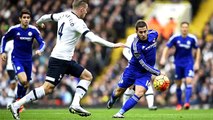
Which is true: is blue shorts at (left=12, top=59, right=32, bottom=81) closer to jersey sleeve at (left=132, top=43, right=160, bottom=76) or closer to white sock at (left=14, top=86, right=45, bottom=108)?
white sock at (left=14, top=86, right=45, bottom=108)

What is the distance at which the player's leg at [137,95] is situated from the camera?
50.3ft

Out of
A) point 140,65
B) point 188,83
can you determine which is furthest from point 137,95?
point 188,83

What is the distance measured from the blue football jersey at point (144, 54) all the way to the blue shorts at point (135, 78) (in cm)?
10

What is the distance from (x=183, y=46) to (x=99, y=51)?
7.40 metres

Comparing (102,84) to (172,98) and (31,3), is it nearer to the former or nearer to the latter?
(172,98)

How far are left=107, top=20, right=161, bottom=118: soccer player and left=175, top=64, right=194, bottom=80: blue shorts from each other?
494cm

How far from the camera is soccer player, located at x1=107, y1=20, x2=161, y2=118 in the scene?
15.4m

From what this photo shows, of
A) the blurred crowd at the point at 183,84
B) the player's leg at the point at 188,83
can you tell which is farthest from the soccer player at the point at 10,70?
the blurred crowd at the point at 183,84

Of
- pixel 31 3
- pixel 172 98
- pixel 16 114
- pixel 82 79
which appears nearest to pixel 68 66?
pixel 82 79

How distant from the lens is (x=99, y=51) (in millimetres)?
28109

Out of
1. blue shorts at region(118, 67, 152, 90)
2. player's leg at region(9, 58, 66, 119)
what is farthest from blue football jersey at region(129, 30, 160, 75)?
player's leg at region(9, 58, 66, 119)

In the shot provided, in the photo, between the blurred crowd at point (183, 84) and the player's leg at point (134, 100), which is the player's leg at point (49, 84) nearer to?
the player's leg at point (134, 100)

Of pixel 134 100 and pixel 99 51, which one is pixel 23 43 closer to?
pixel 134 100

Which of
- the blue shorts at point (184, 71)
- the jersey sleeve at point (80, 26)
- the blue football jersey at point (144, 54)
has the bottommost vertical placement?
the blue shorts at point (184, 71)
